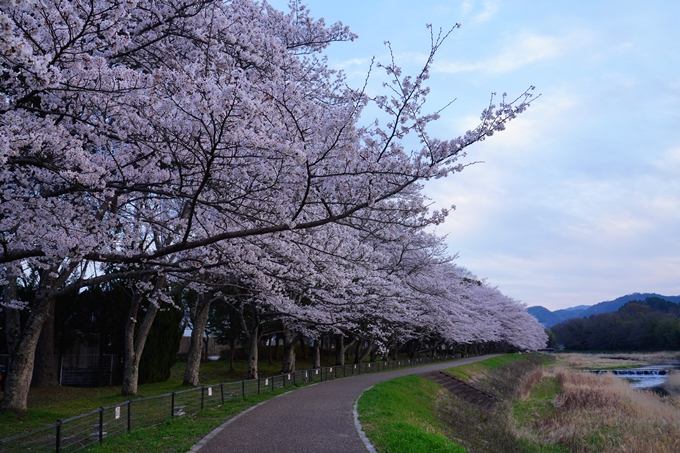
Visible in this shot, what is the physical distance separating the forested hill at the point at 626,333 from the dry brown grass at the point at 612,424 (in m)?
81.7

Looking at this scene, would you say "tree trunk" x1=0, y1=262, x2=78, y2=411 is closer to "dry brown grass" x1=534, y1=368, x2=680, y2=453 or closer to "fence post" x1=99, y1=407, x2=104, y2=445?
"fence post" x1=99, y1=407, x2=104, y2=445

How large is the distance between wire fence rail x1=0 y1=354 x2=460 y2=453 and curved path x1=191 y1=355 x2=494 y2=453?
139 centimetres

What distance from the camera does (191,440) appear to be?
10047mm

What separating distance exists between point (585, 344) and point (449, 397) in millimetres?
112407

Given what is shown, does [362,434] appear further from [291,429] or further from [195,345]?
[195,345]

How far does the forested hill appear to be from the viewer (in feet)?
313

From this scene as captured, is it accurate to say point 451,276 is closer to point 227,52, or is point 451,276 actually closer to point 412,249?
point 412,249

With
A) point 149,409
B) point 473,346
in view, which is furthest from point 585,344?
point 149,409

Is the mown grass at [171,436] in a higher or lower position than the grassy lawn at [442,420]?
higher

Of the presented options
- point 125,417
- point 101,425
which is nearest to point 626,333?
point 125,417

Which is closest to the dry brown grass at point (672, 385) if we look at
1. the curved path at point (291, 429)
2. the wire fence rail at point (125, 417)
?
the wire fence rail at point (125, 417)

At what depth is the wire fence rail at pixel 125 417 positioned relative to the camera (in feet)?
28.1

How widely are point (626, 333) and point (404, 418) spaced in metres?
111

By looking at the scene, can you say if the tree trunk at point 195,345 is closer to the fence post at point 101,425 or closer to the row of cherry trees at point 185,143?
the row of cherry trees at point 185,143
